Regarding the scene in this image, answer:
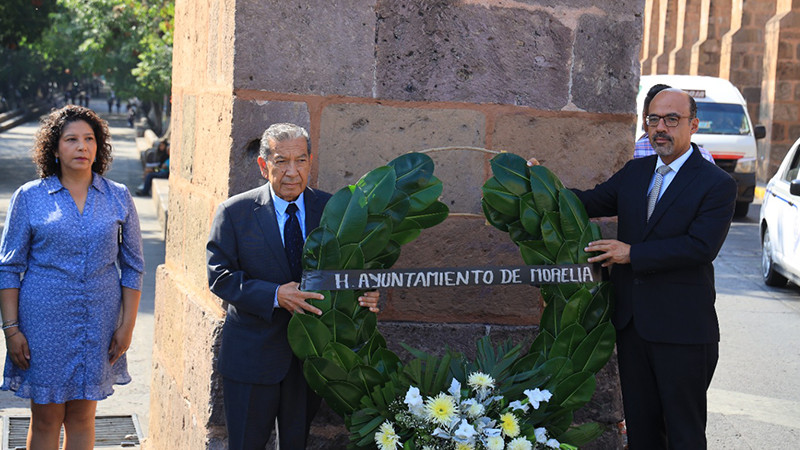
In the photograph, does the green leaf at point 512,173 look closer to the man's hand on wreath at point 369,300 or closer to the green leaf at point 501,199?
the green leaf at point 501,199

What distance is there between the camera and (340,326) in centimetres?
374

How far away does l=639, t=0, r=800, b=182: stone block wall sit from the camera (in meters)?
24.1

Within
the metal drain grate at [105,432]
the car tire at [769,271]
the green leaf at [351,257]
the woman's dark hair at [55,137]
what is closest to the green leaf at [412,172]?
the green leaf at [351,257]

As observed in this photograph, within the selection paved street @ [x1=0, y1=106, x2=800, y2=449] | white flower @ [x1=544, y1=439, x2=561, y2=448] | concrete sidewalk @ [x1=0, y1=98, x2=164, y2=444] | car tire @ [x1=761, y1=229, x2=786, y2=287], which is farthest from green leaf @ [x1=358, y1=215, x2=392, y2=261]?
car tire @ [x1=761, y1=229, x2=786, y2=287]

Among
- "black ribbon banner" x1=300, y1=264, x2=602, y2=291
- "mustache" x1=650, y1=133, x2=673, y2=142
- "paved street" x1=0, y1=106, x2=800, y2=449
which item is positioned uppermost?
"mustache" x1=650, y1=133, x2=673, y2=142

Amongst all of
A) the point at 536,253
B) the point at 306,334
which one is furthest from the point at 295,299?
the point at 536,253

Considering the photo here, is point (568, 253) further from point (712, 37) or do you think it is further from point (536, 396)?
point (712, 37)

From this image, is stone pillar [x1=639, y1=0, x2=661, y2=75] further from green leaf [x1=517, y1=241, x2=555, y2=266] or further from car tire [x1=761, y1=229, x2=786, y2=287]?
green leaf [x1=517, y1=241, x2=555, y2=266]

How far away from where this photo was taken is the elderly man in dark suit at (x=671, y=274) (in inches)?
155

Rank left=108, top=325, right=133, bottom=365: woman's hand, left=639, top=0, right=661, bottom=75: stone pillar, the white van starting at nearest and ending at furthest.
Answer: left=108, top=325, right=133, bottom=365: woman's hand
the white van
left=639, top=0, right=661, bottom=75: stone pillar

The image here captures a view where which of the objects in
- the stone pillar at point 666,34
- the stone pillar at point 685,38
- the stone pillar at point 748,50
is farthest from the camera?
the stone pillar at point 666,34

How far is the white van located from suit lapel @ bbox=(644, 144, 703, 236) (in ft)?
45.6

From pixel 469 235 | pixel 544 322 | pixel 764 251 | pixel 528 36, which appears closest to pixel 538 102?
pixel 528 36

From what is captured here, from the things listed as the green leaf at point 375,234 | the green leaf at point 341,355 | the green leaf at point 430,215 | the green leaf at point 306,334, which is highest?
the green leaf at point 430,215
